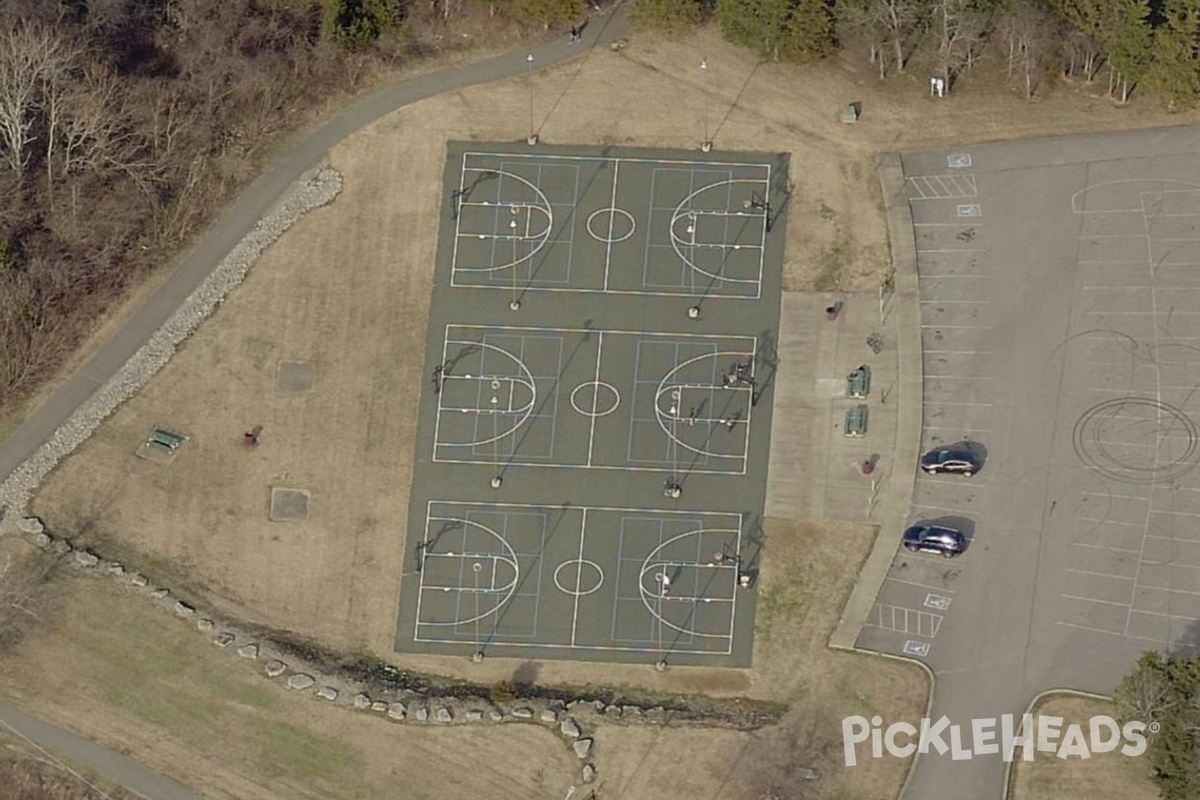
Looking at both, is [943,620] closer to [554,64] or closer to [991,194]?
[991,194]

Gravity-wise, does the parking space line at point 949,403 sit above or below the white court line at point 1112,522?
above

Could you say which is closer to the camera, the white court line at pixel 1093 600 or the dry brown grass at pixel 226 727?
the white court line at pixel 1093 600

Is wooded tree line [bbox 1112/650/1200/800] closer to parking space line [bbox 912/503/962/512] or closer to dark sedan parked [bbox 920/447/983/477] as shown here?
Answer: parking space line [bbox 912/503/962/512]

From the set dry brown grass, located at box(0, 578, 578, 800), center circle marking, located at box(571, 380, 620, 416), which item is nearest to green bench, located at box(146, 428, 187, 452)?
dry brown grass, located at box(0, 578, 578, 800)

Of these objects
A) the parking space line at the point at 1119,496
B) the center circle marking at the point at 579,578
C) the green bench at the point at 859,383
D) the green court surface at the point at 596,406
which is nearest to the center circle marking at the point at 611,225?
the green court surface at the point at 596,406

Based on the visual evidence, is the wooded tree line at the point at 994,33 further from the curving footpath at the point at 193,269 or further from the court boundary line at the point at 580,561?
the court boundary line at the point at 580,561

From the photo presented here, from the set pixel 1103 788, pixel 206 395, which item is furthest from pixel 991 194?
pixel 206 395
